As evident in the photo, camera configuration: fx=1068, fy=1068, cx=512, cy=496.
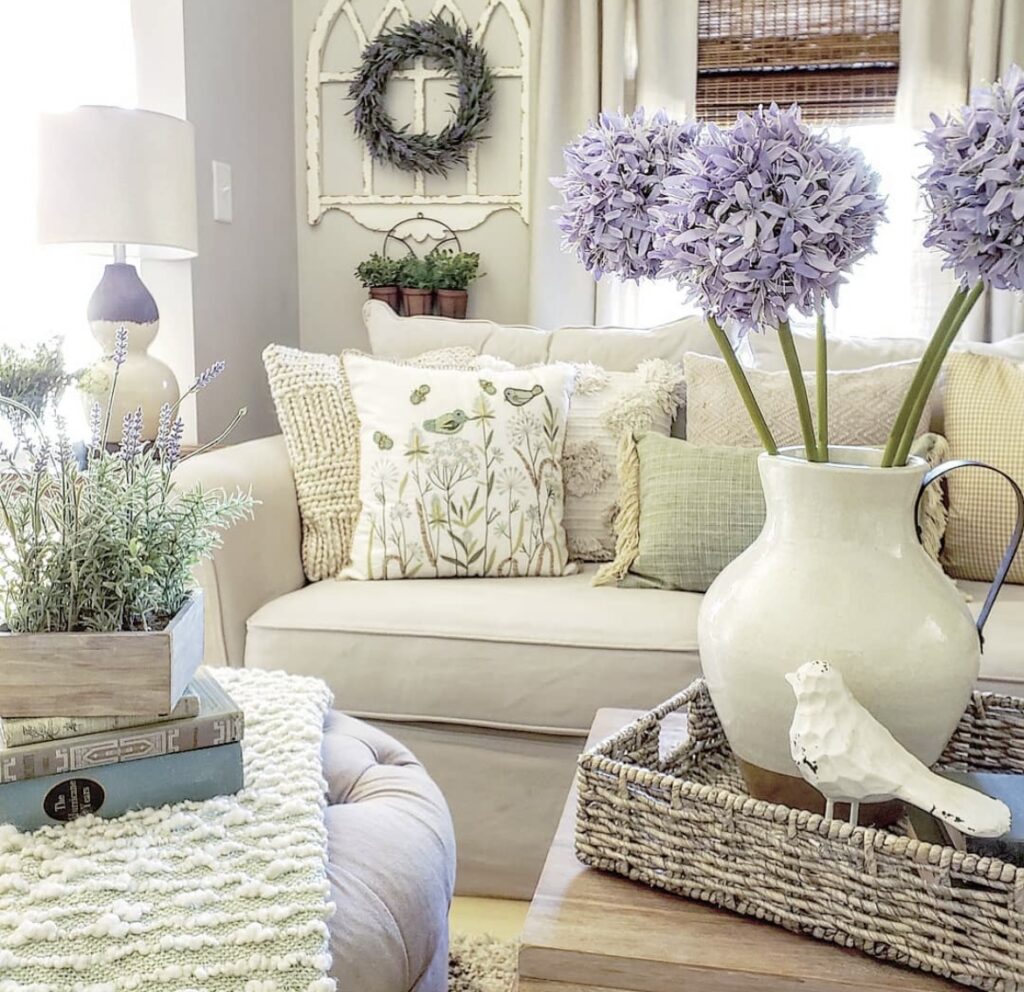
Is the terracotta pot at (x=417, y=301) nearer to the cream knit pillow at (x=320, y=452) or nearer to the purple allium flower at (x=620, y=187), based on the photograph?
the cream knit pillow at (x=320, y=452)

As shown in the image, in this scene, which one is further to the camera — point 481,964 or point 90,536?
point 481,964

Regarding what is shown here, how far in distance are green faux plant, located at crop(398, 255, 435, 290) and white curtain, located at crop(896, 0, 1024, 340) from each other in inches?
52.1

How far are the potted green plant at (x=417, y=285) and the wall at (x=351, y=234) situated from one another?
0.20 m

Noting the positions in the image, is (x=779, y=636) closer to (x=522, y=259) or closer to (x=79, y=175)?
(x=79, y=175)

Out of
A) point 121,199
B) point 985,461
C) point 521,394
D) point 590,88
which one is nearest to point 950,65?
point 590,88

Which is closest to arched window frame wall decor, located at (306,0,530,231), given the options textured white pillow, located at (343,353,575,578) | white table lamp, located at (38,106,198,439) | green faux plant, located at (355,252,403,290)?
green faux plant, located at (355,252,403,290)

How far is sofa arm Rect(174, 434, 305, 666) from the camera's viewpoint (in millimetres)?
1785

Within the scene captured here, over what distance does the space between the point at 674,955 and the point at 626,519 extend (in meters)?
1.25

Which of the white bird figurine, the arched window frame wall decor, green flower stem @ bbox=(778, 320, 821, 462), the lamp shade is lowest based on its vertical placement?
the white bird figurine

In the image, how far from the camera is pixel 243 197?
2.84 metres

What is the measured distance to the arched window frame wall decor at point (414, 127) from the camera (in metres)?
3.07

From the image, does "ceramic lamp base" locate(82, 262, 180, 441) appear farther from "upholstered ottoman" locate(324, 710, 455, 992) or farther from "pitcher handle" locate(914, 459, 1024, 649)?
"pitcher handle" locate(914, 459, 1024, 649)

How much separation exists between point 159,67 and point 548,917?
231 centimetres

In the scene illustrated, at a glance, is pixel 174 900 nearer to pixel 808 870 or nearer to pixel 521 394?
pixel 808 870
